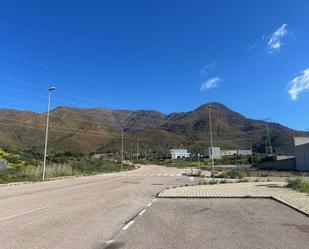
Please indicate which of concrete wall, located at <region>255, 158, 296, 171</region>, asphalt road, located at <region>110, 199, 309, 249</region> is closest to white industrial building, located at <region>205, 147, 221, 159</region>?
asphalt road, located at <region>110, 199, 309, 249</region>

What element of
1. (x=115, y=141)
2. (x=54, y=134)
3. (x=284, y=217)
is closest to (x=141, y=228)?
(x=284, y=217)

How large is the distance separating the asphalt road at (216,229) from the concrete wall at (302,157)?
41.5 metres

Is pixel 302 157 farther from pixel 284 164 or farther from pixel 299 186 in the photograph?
pixel 299 186

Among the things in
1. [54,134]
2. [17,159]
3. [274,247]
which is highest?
[54,134]

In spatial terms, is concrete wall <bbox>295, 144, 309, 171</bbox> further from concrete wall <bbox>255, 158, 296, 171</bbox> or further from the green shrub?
the green shrub

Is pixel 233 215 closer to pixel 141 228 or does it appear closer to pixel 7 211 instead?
pixel 141 228

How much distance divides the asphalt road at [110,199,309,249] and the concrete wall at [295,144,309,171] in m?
41.5

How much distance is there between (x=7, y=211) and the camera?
1277cm

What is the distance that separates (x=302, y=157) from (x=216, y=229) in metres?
48.7

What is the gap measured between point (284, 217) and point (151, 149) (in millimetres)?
179553

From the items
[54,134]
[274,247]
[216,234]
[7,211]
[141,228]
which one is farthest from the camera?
[54,134]

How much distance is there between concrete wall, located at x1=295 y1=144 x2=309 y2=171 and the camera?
169 ft

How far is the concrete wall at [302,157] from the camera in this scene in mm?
51438

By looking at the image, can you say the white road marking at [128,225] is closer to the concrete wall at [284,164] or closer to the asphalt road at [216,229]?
the asphalt road at [216,229]
